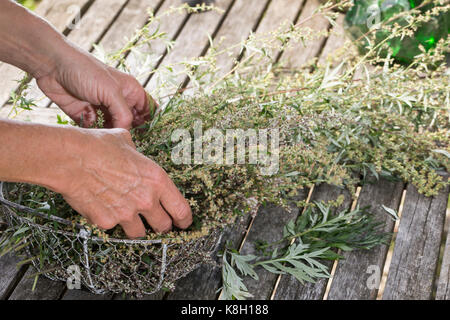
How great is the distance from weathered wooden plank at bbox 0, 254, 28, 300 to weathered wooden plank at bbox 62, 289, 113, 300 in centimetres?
17

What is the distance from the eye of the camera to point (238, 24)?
2.64 metres

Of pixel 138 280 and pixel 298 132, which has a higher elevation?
pixel 138 280

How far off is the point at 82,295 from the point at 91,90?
62cm

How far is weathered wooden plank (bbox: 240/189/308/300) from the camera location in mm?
1513

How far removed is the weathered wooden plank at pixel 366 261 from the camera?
1.52 meters

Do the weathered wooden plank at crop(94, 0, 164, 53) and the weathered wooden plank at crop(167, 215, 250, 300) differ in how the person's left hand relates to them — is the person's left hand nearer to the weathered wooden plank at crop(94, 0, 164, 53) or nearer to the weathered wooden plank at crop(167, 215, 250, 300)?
the weathered wooden plank at crop(167, 215, 250, 300)

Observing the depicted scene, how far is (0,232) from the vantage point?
60.7 inches

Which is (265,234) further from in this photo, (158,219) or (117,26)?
(117,26)

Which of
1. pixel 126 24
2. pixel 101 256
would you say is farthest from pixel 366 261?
pixel 126 24

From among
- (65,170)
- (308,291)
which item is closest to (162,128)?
(65,170)

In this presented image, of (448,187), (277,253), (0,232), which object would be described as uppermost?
(0,232)

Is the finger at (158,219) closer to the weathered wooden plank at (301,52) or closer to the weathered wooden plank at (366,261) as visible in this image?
the weathered wooden plank at (366,261)

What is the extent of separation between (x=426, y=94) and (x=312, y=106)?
451 millimetres
